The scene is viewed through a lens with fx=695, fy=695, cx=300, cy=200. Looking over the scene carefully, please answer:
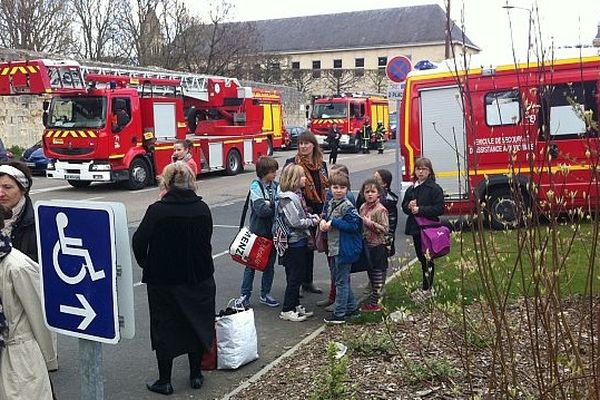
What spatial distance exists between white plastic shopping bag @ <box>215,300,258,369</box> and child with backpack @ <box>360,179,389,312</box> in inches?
67.2

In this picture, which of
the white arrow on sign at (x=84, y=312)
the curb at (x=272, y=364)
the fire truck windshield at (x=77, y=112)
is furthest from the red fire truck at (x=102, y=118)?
the white arrow on sign at (x=84, y=312)

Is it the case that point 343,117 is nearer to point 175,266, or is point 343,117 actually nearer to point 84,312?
point 175,266

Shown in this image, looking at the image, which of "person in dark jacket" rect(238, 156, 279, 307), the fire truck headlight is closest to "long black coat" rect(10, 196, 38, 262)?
"person in dark jacket" rect(238, 156, 279, 307)

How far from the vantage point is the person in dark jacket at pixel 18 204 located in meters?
4.72

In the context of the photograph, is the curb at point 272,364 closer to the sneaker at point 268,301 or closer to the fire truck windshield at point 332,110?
the sneaker at point 268,301

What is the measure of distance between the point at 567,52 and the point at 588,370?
8.60m

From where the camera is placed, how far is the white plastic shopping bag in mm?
5598

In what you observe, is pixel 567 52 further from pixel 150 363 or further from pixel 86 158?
pixel 86 158

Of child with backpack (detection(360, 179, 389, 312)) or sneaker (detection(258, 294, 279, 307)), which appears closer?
child with backpack (detection(360, 179, 389, 312))

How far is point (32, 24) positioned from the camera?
40438 mm

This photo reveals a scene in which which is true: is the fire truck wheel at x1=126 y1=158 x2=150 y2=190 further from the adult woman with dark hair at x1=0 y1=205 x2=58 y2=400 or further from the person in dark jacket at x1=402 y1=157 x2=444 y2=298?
the adult woman with dark hair at x1=0 y1=205 x2=58 y2=400

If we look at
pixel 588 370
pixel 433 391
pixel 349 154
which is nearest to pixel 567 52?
pixel 433 391

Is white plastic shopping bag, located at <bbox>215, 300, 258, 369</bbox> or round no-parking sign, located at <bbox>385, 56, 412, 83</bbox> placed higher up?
round no-parking sign, located at <bbox>385, 56, 412, 83</bbox>

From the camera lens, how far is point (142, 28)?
48.9m
